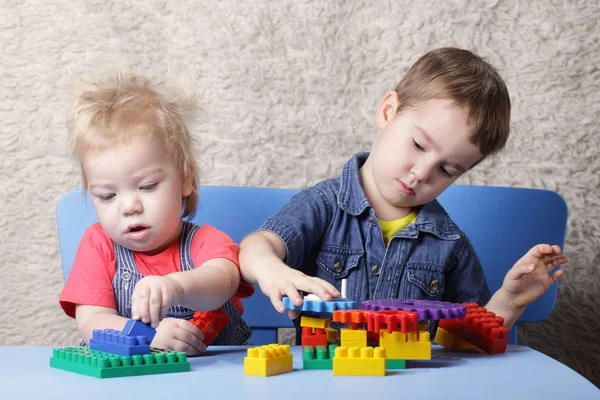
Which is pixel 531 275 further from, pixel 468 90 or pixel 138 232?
pixel 138 232

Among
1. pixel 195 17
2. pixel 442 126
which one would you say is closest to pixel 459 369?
pixel 442 126

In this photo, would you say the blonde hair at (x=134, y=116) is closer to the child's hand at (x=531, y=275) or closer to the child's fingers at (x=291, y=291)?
the child's fingers at (x=291, y=291)

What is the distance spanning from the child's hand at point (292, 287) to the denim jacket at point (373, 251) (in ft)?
0.84

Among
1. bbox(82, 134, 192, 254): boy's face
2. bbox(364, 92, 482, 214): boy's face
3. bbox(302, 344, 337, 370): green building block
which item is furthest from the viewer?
bbox(364, 92, 482, 214): boy's face

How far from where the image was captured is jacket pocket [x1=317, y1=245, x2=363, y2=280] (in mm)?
1134

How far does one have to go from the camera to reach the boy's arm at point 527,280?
983mm

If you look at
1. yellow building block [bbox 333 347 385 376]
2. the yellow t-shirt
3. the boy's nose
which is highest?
the boy's nose

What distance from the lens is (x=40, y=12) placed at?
1521mm

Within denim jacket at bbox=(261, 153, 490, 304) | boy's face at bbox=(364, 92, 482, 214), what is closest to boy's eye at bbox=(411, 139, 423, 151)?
boy's face at bbox=(364, 92, 482, 214)

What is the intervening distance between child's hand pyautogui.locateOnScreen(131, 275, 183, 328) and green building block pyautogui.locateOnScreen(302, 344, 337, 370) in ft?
0.50

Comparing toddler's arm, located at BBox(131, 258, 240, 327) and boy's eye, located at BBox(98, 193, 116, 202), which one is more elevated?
boy's eye, located at BBox(98, 193, 116, 202)

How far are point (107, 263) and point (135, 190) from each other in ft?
0.41

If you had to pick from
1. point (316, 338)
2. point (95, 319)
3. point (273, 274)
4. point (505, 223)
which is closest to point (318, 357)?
point (316, 338)

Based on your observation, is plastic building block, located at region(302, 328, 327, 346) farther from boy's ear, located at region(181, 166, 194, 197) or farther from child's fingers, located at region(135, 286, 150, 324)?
boy's ear, located at region(181, 166, 194, 197)
